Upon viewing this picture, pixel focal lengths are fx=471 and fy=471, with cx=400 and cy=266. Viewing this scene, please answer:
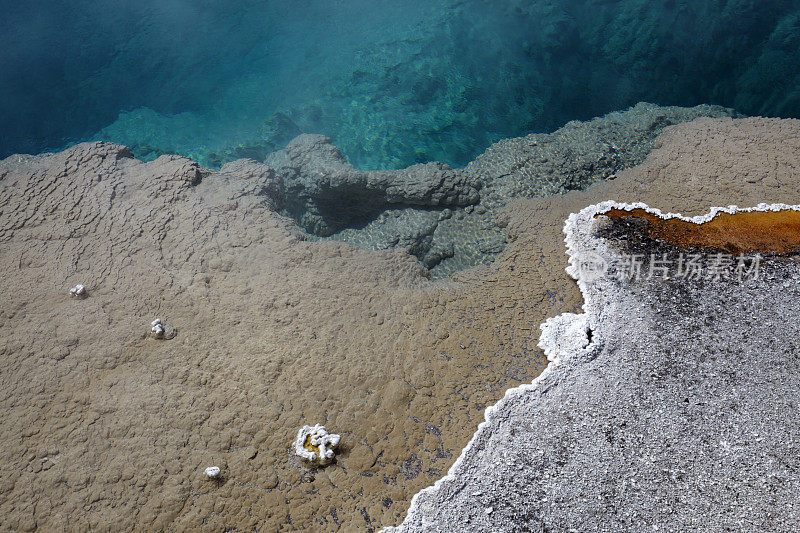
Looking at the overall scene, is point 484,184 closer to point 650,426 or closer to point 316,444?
point 650,426

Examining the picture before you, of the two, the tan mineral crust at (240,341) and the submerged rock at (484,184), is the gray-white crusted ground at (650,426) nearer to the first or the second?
the tan mineral crust at (240,341)

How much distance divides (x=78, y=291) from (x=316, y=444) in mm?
2435

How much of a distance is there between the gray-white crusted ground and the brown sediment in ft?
1.33

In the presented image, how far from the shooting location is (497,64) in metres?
8.21

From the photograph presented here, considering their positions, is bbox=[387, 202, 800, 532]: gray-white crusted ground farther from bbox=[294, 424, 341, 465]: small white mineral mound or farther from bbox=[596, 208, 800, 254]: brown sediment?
bbox=[294, 424, 341, 465]: small white mineral mound

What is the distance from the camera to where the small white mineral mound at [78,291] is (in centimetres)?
384

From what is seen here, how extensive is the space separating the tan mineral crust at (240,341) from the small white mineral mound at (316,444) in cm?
8

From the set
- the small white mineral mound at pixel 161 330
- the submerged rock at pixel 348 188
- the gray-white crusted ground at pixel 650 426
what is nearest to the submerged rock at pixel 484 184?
the submerged rock at pixel 348 188

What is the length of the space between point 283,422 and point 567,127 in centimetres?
499

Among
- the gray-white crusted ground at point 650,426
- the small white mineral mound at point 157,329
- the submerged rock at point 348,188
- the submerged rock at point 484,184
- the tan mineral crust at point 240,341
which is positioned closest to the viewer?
the gray-white crusted ground at point 650,426

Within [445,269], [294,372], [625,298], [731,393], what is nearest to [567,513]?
[731,393]

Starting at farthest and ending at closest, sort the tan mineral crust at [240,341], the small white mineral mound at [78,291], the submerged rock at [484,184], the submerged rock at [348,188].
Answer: the submerged rock at [348,188]
the submerged rock at [484,184]
the small white mineral mound at [78,291]
the tan mineral crust at [240,341]

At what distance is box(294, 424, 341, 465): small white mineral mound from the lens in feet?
9.61

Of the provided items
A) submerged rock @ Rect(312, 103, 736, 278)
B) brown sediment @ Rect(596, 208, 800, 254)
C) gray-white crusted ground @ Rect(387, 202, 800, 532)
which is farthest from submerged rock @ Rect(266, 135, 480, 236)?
gray-white crusted ground @ Rect(387, 202, 800, 532)
